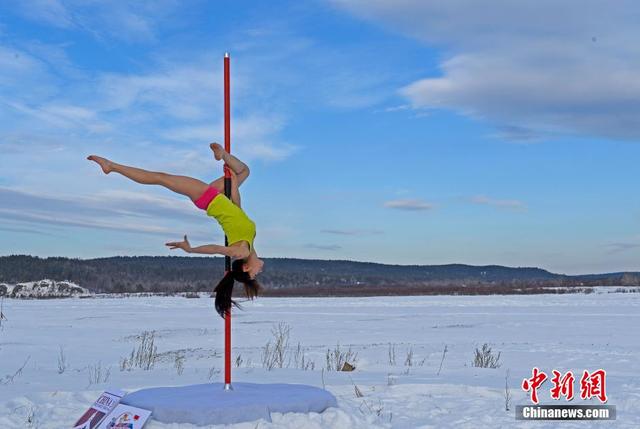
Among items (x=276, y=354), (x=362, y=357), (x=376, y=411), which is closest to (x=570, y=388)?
(x=376, y=411)

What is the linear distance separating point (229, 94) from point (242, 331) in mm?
14622

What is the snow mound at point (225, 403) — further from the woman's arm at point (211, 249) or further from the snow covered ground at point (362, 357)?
the woman's arm at point (211, 249)

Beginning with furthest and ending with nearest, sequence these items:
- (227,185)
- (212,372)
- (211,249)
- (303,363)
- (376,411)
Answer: (303,363) < (212,372) < (376,411) < (227,185) < (211,249)

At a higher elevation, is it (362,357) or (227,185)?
(227,185)

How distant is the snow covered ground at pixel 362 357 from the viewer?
776cm

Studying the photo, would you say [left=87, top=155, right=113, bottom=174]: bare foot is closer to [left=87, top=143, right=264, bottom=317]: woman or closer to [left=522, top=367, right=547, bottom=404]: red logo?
[left=87, top=143, right=264, bottom=317]: woman

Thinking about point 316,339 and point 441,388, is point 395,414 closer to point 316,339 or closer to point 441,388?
point 441,388

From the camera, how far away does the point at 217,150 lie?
7562 millimetres

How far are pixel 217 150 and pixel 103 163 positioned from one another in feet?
3.67

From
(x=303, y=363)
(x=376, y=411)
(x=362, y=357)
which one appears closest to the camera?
(x=376, y=411)

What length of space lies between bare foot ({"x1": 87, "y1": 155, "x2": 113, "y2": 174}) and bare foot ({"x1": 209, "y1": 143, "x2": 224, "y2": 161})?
106 centimetres

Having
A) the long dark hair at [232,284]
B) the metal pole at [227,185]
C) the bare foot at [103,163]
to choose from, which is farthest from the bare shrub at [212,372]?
the bare foot at [103,163]

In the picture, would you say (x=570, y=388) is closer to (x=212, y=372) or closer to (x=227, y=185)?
(x=227, y=185)

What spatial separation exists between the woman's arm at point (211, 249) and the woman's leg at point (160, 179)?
23.5 inches
